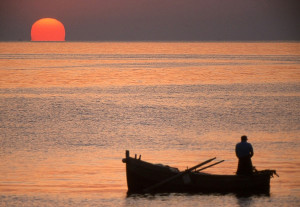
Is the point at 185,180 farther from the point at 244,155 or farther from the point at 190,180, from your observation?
the point at 244,155

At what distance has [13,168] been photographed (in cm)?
3036

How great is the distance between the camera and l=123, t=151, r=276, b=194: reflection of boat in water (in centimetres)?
2525

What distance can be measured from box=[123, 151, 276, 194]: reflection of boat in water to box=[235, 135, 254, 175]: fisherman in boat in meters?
0.21

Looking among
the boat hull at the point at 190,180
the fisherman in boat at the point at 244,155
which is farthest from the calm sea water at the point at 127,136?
the fisherman in boat at the point at 244,155

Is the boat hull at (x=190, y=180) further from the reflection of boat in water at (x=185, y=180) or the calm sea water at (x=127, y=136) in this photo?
the calm sea water at (x=127, y=136)

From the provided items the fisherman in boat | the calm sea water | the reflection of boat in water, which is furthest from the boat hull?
the calm sea water

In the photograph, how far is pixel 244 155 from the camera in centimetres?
2516

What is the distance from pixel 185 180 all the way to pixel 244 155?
2256 millimetres

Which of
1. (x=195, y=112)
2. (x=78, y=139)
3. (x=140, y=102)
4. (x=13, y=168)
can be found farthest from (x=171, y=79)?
(x=13, y=168)

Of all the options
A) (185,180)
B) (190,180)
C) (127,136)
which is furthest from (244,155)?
(127,136)

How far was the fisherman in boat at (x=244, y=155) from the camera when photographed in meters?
25.2

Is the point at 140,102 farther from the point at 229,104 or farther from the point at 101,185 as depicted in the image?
the point at 101,185

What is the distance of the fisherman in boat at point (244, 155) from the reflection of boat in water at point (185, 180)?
0.21 m

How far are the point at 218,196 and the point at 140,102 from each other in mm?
40774
